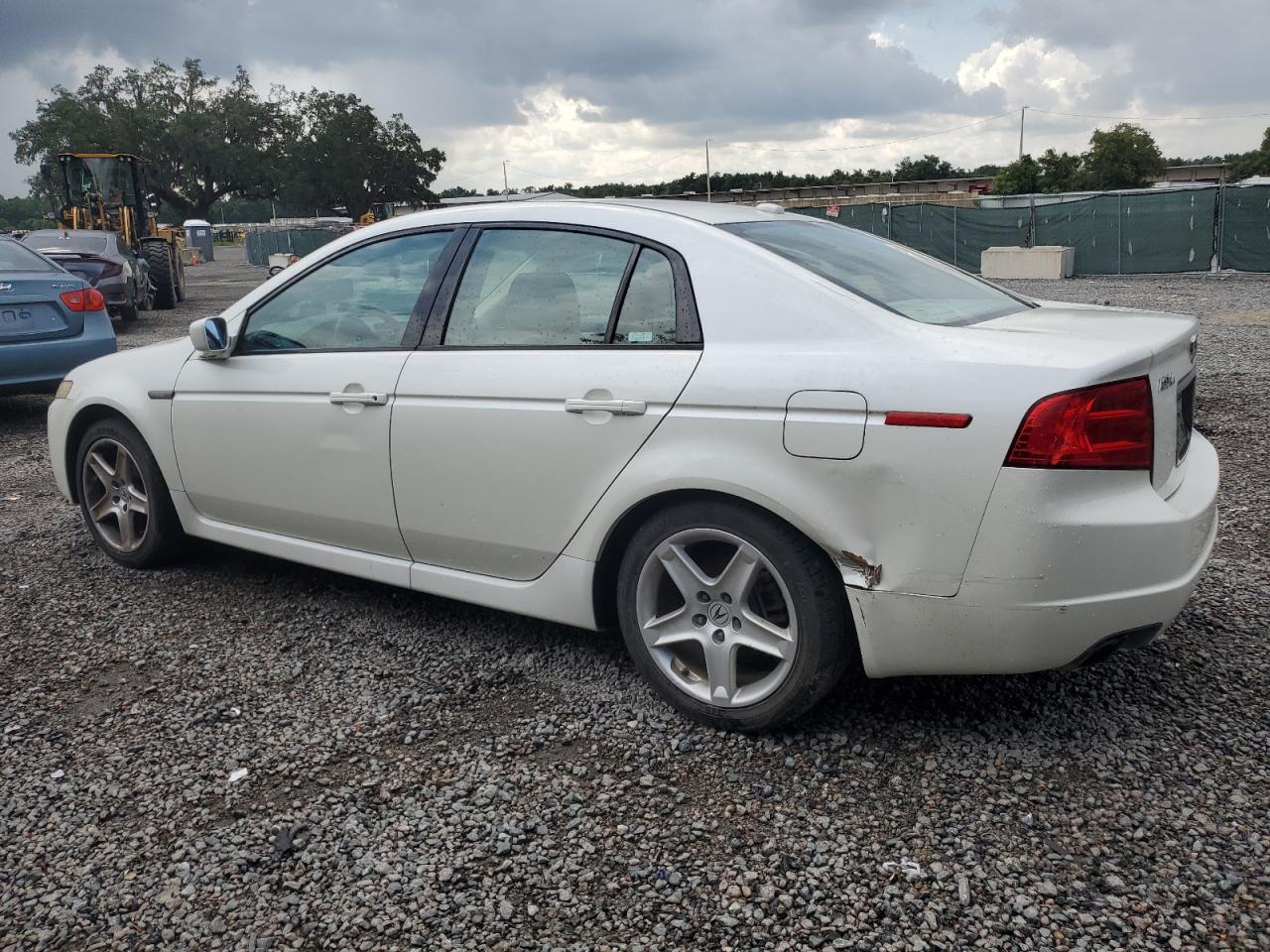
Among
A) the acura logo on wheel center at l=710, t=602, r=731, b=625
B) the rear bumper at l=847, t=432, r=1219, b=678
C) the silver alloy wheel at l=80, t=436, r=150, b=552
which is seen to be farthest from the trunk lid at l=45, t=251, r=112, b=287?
the rear bumper at l=847, t=432, r=1219, b=678

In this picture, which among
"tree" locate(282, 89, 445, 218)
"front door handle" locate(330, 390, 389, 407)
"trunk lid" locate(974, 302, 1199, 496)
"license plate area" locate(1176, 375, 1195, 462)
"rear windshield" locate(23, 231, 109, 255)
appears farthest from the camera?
"tree" locate(282, 89, 445, 218)

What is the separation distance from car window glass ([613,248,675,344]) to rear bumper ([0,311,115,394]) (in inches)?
249

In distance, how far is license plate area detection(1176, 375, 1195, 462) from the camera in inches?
114

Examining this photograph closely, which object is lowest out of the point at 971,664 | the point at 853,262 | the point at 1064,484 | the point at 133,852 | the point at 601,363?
the point at 133,852

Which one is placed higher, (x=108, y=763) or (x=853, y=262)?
(x=853, y=262)

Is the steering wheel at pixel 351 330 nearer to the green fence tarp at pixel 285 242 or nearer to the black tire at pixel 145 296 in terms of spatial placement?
the black tire at pixel 145 296

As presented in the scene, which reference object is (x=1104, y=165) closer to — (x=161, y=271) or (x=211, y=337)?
(x=161, y=271)

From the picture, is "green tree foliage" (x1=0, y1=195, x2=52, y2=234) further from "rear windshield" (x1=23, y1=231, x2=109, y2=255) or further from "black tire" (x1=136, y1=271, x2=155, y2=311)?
"rear windshield" (x1=23, y1=231, x2=109, y2=255)

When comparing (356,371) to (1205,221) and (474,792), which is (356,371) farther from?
(1205,221)

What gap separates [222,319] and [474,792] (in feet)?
7.76

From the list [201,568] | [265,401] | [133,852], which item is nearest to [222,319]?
[265,401]

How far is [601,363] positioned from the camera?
3127mm

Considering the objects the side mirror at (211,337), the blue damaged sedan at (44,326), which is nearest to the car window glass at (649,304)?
the side mirror at (211,337)

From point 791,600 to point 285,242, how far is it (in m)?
49.4
